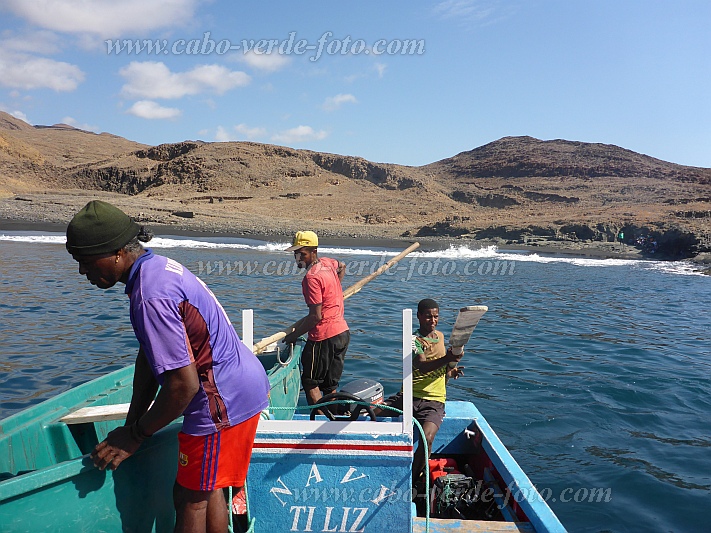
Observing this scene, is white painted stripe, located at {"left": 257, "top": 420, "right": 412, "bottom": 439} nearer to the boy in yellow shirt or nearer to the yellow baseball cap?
the boy in yellow shirt

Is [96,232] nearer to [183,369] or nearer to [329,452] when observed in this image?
[183,369]

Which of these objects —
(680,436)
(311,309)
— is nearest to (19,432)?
(311,309)

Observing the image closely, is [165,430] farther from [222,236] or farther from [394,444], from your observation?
[222,236]

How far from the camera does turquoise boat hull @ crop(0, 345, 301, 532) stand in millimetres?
2512

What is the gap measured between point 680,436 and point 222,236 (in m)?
36.1

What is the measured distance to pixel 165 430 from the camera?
3.00 metres

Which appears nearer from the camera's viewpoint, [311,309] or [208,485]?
[208,485]

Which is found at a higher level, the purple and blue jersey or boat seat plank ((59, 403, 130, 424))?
the purple and blue jersey

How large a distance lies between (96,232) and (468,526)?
2619 millimetres

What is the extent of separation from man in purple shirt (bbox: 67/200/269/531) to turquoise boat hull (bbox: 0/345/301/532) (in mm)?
197

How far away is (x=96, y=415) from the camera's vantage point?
3428 millimetres

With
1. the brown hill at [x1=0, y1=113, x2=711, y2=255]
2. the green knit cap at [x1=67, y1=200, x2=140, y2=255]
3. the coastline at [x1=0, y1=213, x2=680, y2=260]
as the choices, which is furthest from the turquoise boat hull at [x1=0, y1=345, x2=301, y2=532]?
the brown hill at [x1=0, y1=113, x2=711, y2=255]

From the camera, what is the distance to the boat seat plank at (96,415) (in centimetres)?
333

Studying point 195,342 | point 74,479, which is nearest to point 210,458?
point 195,342
